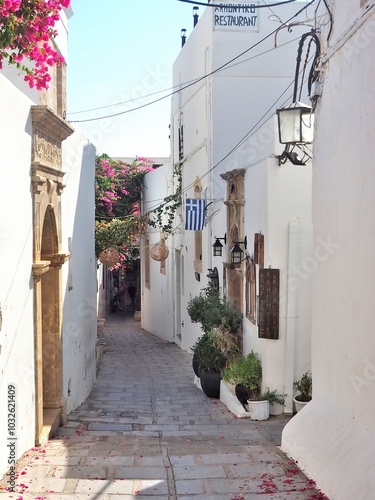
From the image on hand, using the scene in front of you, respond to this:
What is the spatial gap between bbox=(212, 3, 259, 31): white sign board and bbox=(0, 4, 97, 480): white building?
5.00 meters

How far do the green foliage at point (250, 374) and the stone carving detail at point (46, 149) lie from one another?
4242 mm

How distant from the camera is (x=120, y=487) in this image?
585cm

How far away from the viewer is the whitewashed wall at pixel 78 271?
9.97m

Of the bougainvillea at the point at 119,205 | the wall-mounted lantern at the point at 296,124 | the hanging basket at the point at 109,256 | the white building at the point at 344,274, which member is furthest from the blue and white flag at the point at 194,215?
the white building at the point at 344,274

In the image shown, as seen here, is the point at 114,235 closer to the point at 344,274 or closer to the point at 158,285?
the point at 158,285

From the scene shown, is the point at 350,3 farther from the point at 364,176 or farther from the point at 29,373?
the point at 29,373

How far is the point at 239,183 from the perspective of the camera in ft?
38.1

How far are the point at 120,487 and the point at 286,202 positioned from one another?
5.07m

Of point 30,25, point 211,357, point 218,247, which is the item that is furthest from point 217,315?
point 30,25

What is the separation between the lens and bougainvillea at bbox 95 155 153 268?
1930 centimetres

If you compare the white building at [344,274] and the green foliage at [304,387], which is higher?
the white building at [344,274]

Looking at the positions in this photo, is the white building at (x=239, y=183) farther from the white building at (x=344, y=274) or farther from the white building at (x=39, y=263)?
the white building at (x=39, y=263)

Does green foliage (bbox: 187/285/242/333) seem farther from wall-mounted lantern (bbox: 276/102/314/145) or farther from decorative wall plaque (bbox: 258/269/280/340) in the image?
wall-mounted lantern (bbox: 276/102/314/145)

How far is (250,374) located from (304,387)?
0.93 metres
